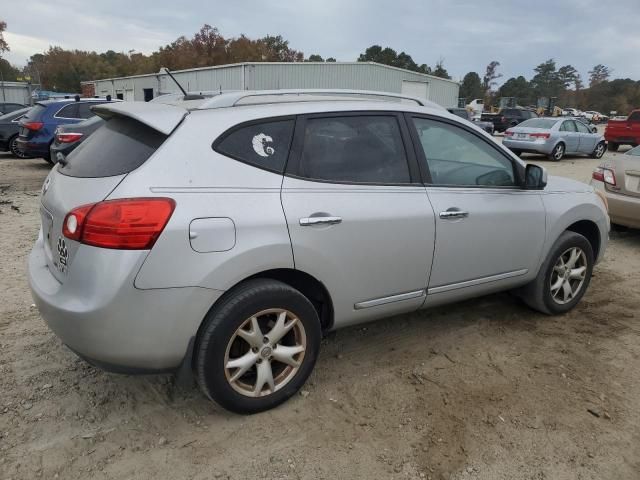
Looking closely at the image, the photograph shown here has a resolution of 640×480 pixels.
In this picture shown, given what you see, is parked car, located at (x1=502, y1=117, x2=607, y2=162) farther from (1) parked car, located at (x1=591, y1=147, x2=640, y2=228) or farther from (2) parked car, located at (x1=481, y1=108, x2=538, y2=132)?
(2) parked car, located at (x1=481, y1=108, x2=538, y2=132)

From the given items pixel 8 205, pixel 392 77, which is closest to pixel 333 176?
pixel 8 205

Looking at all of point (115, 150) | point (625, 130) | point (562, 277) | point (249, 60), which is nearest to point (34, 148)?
point (115, 150)

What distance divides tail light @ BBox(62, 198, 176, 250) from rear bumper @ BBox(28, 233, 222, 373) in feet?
0.15

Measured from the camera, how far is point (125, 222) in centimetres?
219

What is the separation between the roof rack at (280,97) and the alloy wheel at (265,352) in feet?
3.88

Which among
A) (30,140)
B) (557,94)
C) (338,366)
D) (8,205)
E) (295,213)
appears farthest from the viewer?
(557,94)

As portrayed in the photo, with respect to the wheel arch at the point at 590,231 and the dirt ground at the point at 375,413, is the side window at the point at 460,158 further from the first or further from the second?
the dirt ground at the point at 375,413

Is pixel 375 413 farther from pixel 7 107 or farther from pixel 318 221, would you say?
pixel 7 107

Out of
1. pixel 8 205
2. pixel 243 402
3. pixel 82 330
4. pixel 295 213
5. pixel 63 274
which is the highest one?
pixel 295 213

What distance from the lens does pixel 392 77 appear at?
35.1 meters

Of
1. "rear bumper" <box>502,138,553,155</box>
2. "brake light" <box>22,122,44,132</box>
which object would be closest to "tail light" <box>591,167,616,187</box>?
"rear bumper" <box>502,138,553,155</box>

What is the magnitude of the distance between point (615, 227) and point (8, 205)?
9208mm

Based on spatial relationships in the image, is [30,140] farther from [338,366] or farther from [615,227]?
[615,227]

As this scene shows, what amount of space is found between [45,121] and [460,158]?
10850mm
